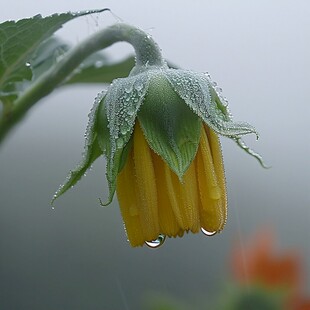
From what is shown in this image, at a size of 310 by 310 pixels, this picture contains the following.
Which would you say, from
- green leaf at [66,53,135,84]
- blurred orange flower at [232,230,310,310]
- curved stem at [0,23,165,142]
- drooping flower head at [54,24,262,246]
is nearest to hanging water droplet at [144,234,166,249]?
drooping flower head at [54,24,262,246]

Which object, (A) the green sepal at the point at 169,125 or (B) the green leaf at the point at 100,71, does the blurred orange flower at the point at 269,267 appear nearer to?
(B) the green leaf at the point at 100,71

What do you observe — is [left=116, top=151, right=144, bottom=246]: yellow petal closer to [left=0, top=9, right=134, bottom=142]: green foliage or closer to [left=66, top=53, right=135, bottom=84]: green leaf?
[left=0, top=9, right=134, bottom=142]: green foliage

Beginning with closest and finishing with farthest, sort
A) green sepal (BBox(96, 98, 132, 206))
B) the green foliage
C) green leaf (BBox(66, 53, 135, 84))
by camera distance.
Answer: green sepal (BBox(96, 98, 132, 206)) → the green foliage → green leaf (BBox(66, 53, 135, 84))

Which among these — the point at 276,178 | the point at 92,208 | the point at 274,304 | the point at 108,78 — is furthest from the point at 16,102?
the point at 276,178

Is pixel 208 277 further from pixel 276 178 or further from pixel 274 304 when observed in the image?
pixel 274 304

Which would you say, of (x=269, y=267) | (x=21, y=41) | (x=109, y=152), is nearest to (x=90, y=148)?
(x=109, y=152)

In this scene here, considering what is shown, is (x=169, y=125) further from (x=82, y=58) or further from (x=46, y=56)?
(x=46, y=56)
